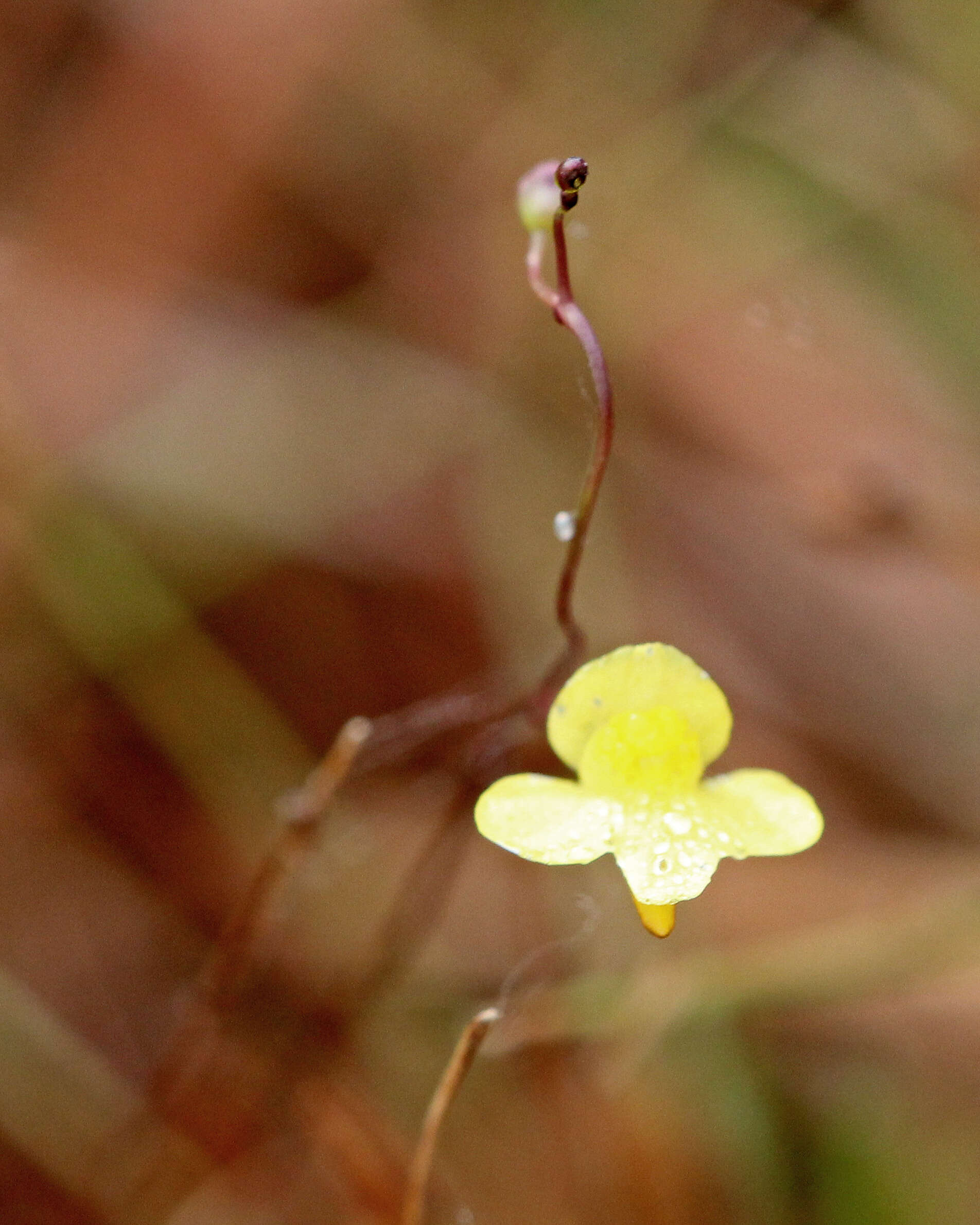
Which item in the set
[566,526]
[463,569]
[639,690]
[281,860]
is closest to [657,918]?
[639,690]

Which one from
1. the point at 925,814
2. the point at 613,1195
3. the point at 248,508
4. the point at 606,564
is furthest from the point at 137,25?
the point at 613,1195

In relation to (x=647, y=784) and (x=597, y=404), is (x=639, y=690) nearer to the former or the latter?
(x=647, y=784)

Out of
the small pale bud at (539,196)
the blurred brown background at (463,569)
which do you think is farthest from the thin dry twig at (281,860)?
the small pale bud at (539,196)

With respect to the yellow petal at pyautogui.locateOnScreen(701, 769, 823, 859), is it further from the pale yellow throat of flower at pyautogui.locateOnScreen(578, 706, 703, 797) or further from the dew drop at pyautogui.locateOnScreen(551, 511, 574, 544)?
the dew drop at pyautogui.locateOnScreen(551, 511, 574, 544)

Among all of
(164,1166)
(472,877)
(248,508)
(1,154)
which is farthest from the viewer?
(1,154)

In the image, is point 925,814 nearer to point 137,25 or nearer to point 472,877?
point 472,877

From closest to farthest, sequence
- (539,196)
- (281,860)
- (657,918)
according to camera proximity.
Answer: (657,918), (539,196), (281,860)
